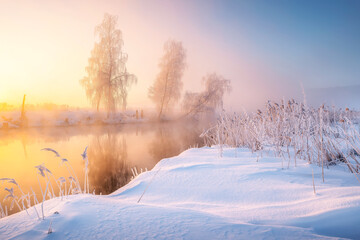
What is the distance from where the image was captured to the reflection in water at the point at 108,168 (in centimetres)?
430

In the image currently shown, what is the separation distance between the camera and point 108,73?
18281 mm

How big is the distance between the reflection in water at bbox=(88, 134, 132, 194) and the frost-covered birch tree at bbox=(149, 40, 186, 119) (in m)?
12.7

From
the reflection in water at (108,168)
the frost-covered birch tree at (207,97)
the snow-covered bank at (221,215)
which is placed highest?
the frost-covered birch tree at (207,97)

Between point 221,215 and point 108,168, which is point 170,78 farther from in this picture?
point 221,215

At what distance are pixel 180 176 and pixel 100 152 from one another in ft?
19.9

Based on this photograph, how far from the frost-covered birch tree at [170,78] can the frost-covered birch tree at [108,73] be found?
125 inches

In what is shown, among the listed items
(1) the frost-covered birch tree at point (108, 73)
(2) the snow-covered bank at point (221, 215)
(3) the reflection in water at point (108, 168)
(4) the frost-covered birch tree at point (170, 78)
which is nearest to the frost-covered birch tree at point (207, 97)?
(4) the frost-covered birch tree at point (170, 78)

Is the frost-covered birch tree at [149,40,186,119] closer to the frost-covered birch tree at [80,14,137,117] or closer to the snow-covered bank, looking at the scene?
the frost-covered birch tree at [80,14,137,117]

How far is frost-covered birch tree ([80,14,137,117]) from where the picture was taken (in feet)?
58.0

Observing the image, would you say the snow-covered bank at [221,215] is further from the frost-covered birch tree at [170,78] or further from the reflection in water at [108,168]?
the frost-covered birch tree at [170,78]

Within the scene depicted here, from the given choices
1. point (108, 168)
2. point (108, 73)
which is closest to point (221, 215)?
point (108, 168)

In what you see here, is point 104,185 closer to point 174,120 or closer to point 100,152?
point 100,152

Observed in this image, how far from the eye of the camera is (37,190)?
395cm

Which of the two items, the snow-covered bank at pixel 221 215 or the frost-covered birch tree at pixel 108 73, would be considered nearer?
the snow-covered bank at pixel 221 215
